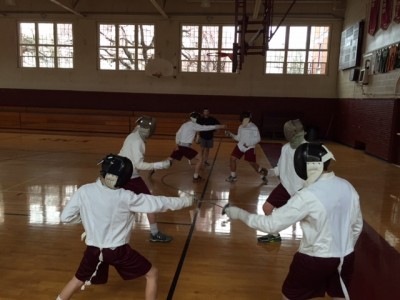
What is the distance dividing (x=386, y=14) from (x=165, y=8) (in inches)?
385

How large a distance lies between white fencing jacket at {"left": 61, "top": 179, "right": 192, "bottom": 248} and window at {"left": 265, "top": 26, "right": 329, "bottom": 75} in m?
15.4

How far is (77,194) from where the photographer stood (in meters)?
2.45

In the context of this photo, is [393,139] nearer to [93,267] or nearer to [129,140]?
[129,140]

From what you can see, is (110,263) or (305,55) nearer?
(110,263)

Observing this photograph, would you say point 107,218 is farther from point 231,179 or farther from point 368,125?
point 368,125

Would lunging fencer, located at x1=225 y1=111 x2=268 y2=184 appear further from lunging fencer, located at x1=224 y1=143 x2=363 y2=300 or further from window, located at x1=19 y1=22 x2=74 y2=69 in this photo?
window, located at x1=19 y1=22 x2=74 y2=69

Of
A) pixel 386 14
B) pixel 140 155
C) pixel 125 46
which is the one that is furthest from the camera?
pixel 125 46

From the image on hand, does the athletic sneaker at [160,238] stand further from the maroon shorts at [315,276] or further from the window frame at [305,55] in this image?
the window frame at [305,55]

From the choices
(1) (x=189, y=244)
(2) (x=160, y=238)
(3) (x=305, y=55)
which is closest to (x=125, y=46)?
(3) (x=305, y=55)

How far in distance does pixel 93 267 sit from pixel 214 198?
3.78 metres

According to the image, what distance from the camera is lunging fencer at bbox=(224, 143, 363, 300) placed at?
1974 mm

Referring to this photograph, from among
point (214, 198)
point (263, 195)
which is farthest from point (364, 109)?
point (214, 198)

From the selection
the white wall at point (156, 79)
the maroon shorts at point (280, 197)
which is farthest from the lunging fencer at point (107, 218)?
the white wall at point (156, 79)

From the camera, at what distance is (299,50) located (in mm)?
16594
